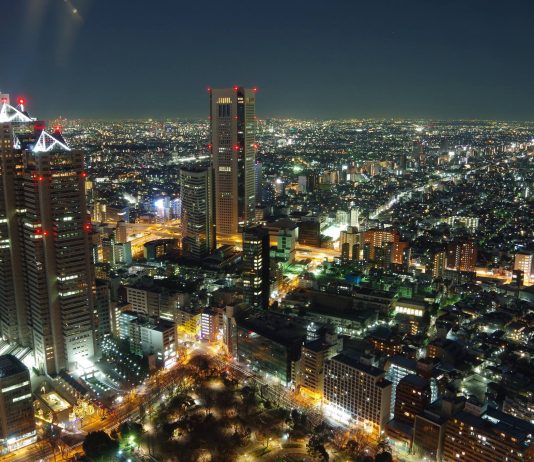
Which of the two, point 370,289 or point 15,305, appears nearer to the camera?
point 15,305

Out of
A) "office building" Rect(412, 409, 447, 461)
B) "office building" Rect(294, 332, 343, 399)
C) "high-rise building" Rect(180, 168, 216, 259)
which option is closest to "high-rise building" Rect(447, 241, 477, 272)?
"high-rise building" Rect(180, 168, 216, 259)

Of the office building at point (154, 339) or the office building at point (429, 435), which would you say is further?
the office building at point (154, 339)

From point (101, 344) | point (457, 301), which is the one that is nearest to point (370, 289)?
point (457, 301)

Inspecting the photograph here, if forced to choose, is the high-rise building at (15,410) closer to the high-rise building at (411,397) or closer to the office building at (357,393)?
the office building at (357,393)

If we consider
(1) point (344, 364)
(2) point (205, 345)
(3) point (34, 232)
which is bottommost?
(2) point (205, 345)

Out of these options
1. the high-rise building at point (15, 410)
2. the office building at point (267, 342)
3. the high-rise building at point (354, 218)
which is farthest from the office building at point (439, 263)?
the high-rise building at point (15, 410)

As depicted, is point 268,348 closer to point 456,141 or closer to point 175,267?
point 175,267

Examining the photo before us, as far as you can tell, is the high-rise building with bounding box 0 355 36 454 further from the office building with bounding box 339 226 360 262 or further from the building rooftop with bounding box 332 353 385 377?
the office building with bounding box 339 226 360 262
